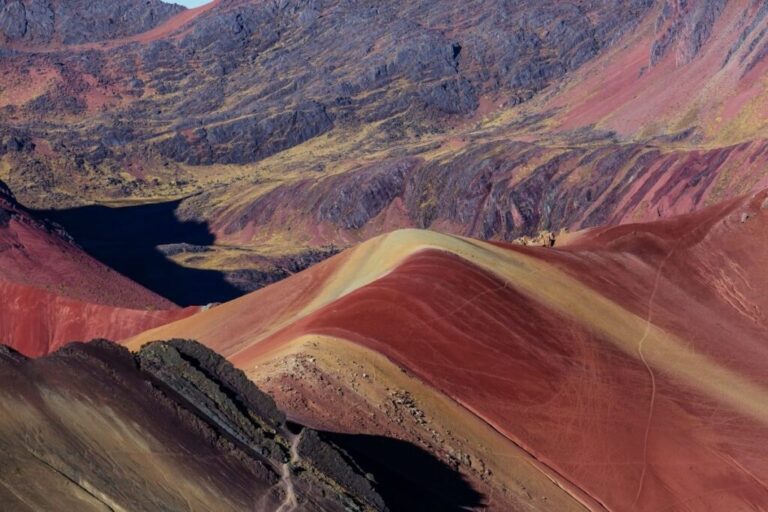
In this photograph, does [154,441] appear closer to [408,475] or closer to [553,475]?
[408,475]

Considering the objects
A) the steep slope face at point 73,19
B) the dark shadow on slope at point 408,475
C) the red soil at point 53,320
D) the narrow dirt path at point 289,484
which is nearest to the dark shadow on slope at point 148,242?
the red soil at point 53,320

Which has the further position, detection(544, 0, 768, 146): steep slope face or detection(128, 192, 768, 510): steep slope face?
detection(544, 0, 768, 146): steep slope face

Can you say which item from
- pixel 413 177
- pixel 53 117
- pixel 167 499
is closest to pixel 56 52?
pixel 53 117

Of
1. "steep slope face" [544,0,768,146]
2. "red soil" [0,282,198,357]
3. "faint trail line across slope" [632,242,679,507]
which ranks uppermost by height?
"faint trail line across slope" [632,242,679,507]

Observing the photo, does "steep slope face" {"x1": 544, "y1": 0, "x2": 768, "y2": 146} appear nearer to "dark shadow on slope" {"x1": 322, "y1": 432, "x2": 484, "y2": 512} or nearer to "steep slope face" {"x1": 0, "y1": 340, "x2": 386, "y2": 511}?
"dark shadow on slope" {"x1": 322, "y1": 432, "x2": 484, "y2": 512}

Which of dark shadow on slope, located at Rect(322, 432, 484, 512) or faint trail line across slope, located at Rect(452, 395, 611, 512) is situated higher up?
dark shadow on slope, located at Rect(322, 432, 484, 512)

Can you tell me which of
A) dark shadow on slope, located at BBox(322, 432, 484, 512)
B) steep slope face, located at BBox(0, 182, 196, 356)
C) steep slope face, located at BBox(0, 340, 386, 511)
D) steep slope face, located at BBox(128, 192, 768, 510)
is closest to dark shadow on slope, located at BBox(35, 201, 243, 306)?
steep slope face, located at BBox(0, 182, 196, 356)

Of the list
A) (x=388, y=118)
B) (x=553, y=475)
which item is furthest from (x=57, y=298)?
(x=388, y=118)
